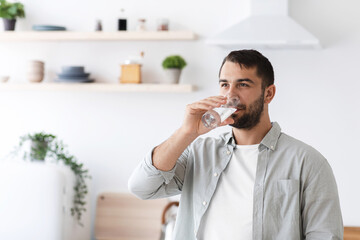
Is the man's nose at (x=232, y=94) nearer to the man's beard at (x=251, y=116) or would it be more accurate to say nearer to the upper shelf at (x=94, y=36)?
the man's beard at (x=251, y=116)

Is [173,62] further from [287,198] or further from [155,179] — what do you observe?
[287,198]

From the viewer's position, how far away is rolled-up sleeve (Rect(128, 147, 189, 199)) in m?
1.56

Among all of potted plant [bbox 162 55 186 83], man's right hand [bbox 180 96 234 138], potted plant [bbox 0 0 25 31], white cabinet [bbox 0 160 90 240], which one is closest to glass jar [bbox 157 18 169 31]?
potted plant [bbox 162 55 186 83]

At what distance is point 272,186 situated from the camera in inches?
58.3

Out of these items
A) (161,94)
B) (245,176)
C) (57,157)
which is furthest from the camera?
(161,94)

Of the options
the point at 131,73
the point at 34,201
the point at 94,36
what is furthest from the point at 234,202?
the point at 94,36

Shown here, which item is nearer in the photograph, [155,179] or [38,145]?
[155,179]

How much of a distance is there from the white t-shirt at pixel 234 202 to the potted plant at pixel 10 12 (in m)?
2.37

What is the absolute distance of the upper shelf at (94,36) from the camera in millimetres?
3240

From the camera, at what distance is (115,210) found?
342cm

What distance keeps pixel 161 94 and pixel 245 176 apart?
195 cm

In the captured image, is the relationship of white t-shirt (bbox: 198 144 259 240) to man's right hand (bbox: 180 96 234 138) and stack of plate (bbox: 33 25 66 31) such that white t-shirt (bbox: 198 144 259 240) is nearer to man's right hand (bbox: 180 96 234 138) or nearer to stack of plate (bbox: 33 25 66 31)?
man's right hand (bbox: 180 96 234 138)

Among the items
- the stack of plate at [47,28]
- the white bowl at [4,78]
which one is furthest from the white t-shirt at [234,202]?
the white bowl at [4,78]

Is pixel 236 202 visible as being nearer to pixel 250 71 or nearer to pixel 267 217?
pixel 267 217
